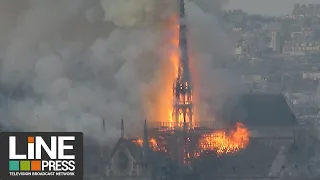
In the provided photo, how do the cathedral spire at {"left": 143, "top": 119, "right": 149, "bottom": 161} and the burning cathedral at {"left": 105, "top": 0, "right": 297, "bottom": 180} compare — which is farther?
the cathedral spire at {"left": 143, "top": 119, "right": 149, "bottom": 161}

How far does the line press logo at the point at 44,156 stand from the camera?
36.1 m

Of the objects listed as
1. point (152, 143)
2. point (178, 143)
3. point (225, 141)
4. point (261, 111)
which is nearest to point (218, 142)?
point (225, 141)

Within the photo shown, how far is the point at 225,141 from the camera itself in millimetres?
62938

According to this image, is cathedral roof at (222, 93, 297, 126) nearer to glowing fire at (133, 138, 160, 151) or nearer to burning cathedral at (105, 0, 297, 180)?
burning cathedral at (105, 0, 297, 180)

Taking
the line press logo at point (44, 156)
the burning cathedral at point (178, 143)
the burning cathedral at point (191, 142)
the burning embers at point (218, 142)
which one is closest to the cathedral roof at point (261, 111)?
the burning cathedral at point (191, 142)

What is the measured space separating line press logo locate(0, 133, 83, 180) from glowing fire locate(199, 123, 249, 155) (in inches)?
933

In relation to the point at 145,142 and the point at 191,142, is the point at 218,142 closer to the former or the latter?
the point at 191,142

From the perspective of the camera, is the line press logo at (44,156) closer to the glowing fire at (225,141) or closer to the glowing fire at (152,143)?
the glowing fire at (152,143)

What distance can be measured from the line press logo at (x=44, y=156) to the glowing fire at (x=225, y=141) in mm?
23705

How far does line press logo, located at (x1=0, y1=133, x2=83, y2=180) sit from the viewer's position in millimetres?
36094

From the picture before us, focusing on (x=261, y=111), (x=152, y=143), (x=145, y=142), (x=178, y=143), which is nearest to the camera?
(x=145, y=142)

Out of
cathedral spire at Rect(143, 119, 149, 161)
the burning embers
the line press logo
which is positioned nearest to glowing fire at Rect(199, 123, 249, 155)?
the burning embers

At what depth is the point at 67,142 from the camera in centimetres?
3631

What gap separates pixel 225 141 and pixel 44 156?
26.9 m
